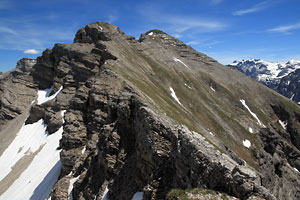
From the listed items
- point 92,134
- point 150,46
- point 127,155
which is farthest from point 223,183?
point 150,46

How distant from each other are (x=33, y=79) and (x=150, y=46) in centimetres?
7299

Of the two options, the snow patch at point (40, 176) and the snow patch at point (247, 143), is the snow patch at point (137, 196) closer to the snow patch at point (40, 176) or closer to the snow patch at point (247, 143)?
the snow patch at point (40, 176)

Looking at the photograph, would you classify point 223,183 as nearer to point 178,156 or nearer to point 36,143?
point 178,156

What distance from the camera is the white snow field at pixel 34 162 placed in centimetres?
4816

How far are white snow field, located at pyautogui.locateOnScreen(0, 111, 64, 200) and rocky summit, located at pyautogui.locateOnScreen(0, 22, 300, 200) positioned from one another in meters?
0.46

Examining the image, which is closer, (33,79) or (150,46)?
(33,79)

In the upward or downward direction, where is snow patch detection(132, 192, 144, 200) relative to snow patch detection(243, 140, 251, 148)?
upward

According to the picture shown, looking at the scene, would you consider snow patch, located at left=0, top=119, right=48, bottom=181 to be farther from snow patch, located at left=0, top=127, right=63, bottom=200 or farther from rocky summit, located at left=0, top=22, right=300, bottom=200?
snow patch, located at left=0, top=127, right=63, bottom=200

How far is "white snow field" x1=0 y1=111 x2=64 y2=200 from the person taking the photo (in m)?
48.2

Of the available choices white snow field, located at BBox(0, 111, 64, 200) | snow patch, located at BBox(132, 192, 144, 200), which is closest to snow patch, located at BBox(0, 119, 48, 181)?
white snow field, located at BBox(0, 111, 64, 200)

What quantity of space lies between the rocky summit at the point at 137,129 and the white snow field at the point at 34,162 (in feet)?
1.50

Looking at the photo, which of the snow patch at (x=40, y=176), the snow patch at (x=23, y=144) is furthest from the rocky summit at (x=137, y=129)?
the snow patch at (x=23, y=144)

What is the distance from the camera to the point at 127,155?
28.8m

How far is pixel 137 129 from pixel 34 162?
49764 millimetres
